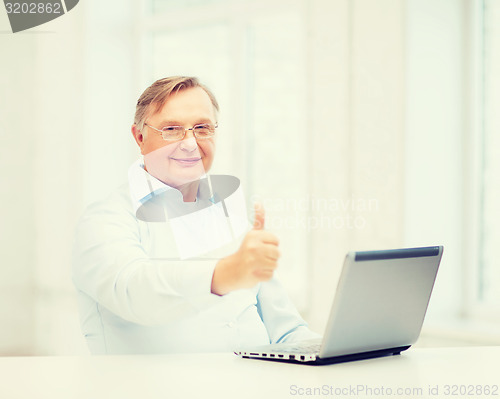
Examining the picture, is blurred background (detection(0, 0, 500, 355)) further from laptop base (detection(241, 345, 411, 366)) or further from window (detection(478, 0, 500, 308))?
laptop base (detection(241, 345, 411, 366))

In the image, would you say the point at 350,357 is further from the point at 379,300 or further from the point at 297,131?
the point at 297,131

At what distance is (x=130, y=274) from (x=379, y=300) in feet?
1.64

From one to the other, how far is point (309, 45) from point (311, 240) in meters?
0.87

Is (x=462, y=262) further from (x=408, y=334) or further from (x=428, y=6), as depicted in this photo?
(x=408, y=334)

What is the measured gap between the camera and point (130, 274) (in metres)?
1.30

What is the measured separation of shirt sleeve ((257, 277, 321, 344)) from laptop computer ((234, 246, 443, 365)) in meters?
0.30

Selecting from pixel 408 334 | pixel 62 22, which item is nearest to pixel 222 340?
pixel 408 334

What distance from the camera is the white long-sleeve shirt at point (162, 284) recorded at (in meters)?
1.25

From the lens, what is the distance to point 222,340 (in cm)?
149

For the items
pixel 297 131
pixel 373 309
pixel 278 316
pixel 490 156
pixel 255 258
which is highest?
pixel 297 131

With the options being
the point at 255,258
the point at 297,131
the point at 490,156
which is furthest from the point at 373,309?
the point at 297,131

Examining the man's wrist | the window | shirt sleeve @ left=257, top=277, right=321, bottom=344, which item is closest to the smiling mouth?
shirt sleeve @ left=257, top=277, right=321, bottom=344

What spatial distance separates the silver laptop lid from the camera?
3.52ft

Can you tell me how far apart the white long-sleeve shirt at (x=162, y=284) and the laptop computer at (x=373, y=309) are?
0.19 meters
